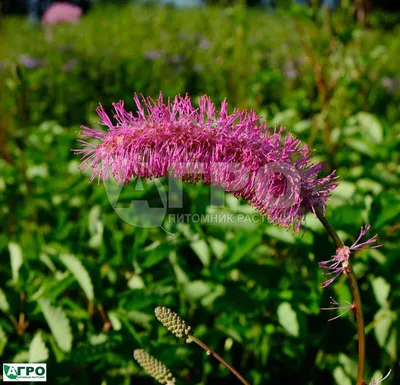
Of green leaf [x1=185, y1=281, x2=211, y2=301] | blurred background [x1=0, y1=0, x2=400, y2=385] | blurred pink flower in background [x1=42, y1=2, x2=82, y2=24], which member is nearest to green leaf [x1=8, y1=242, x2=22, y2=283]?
blurred background [x1=0, y1=0, x2=400, y2=385]

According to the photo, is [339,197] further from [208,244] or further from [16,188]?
[16,188]

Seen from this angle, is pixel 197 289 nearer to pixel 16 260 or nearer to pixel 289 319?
pixel 289 319

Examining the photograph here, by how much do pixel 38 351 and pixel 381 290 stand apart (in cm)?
95

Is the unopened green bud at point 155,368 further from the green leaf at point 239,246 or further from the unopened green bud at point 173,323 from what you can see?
the green leaf at point 239,246

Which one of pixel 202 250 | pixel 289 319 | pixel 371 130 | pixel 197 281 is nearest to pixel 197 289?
pixel 197 281

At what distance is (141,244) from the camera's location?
166 cm

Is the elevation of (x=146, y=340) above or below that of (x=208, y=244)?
below

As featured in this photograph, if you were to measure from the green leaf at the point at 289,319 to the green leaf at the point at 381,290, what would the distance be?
271mm

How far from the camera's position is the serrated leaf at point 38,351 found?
1207 mm

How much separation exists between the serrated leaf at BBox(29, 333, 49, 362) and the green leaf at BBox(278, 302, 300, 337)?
612 mm

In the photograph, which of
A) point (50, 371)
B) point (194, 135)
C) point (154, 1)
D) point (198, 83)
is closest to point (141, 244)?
point (50, 371)

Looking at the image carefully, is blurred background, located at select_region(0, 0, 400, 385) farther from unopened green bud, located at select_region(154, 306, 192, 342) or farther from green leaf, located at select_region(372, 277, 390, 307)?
unopened green bud, located at select_region(154, 306, 192, 342)

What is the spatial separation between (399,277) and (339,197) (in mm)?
336

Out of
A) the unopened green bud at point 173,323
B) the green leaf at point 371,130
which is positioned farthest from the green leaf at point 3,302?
the green leaf at point 371,130
